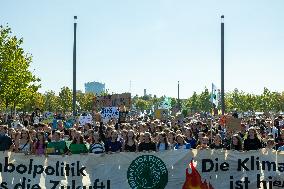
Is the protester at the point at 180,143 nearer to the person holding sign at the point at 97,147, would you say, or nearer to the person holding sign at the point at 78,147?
the person holding sign at the point at 97,147

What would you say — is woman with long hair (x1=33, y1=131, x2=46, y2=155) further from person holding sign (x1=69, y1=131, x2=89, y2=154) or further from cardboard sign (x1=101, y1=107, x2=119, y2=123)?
cardboard sign (x1=101, y1=107, x2=119, y2=123)

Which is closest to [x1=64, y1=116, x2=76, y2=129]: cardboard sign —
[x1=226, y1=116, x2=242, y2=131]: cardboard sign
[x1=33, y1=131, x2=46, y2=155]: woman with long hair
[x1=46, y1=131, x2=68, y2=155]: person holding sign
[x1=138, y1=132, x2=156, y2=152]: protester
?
[x1=226, y1=116, x2=242, y2=131]: cardboard sign

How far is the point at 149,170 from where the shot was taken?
35.4ft

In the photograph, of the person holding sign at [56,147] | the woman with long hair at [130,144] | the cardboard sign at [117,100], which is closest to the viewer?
the woman with long hair at [130,144]

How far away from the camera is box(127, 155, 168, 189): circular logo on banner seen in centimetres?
1068

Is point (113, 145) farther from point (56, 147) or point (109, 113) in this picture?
point (109, 113)

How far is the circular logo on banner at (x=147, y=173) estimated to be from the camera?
10.7 meters

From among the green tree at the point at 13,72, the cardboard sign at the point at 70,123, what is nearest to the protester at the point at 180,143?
the cardboard sign at the point at 70,123

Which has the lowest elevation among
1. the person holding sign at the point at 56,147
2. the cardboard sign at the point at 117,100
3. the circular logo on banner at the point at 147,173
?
the circular logo on banner at the point at 147,173

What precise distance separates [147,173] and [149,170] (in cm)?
8

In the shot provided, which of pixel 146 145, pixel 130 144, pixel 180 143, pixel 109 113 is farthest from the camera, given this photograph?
pixel 109 113

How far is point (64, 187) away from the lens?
35.1 ft

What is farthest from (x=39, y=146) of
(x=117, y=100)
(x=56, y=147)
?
(x=117, y=100)

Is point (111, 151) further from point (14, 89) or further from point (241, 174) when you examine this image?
point (14, 89)
